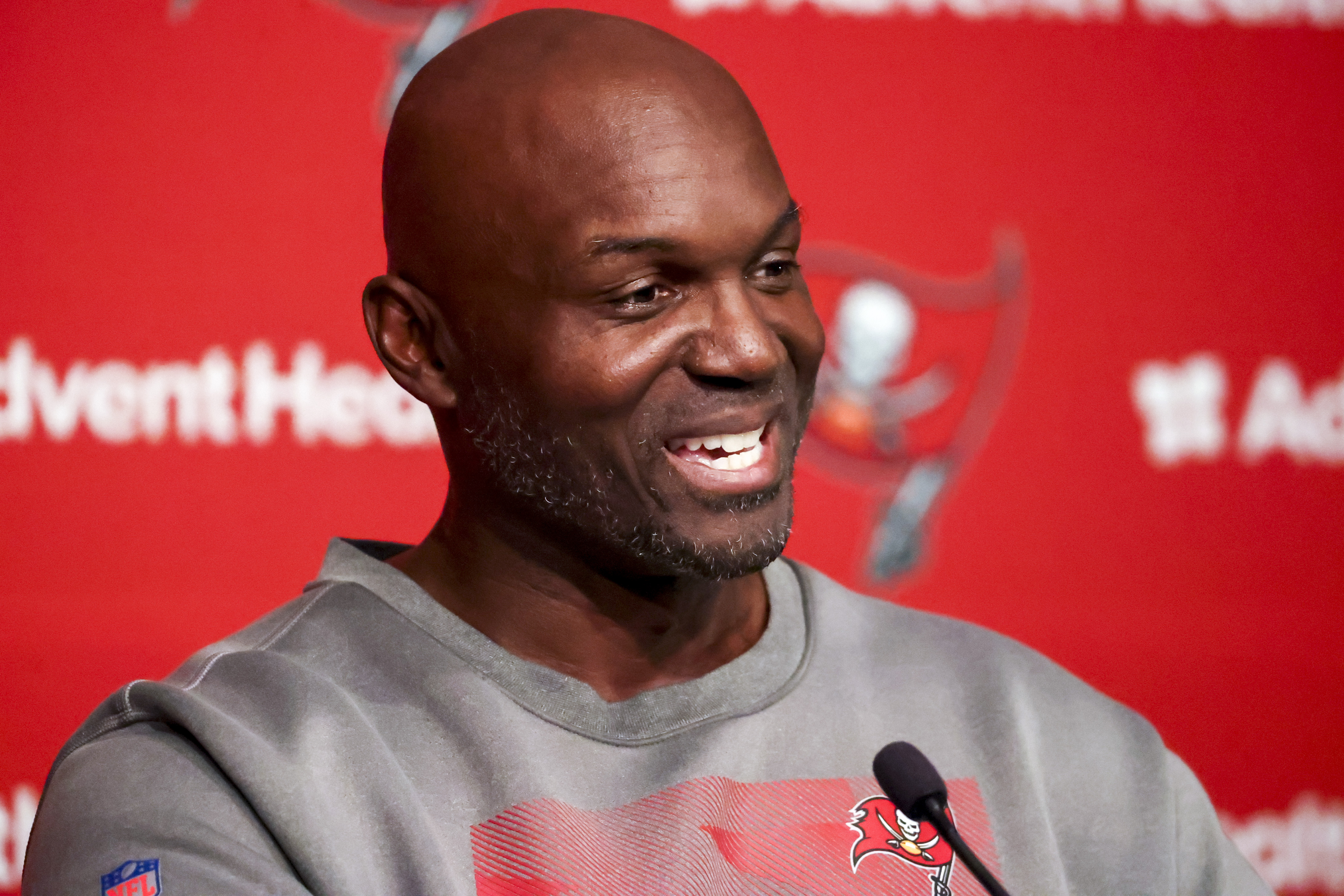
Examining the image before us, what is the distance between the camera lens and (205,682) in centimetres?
121

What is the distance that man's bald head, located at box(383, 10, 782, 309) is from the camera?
4.00 feet

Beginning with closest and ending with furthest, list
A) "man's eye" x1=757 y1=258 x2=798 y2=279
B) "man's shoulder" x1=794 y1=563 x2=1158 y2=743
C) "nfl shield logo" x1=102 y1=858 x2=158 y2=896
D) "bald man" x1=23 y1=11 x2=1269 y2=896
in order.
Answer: "nfl shield logo" x1=102 y1=858 x2=158 y2=896 < "bald man" x1=23 y1=11 x2=1269 y2=896 < "man's eye" x1=757 y1=258 x2=798 y2=279 < "man's shoulder" x1=794 y1=563 x2=1158 y2=743

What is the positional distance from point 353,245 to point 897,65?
91cm

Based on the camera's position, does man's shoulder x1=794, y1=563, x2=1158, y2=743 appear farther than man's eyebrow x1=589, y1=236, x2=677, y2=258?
Yes

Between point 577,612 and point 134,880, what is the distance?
440 millimetres

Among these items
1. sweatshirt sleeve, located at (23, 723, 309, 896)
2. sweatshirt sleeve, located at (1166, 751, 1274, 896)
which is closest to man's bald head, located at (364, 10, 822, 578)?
sweatshirt sleeve, located at (23, 723, 309, 896)

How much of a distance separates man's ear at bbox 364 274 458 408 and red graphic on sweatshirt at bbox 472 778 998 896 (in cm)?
40

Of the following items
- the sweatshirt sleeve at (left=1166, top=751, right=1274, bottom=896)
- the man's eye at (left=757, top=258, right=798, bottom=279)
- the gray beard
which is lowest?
the sweatshirt sleeve at (left=1166, top=751, right=1274, bottom=896)

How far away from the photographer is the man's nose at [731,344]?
3.95ft

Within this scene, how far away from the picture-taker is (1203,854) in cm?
134

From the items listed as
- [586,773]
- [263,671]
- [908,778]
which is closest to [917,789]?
[908,778]

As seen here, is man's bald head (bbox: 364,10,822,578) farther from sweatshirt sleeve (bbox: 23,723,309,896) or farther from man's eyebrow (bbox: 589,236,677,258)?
sweatshirt sleeve (bbox: 23,723,309,896)

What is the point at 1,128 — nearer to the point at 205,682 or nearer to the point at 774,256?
the point at 205,682

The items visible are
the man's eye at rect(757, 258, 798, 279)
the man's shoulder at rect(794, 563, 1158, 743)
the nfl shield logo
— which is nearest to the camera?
the nfl shield logo
